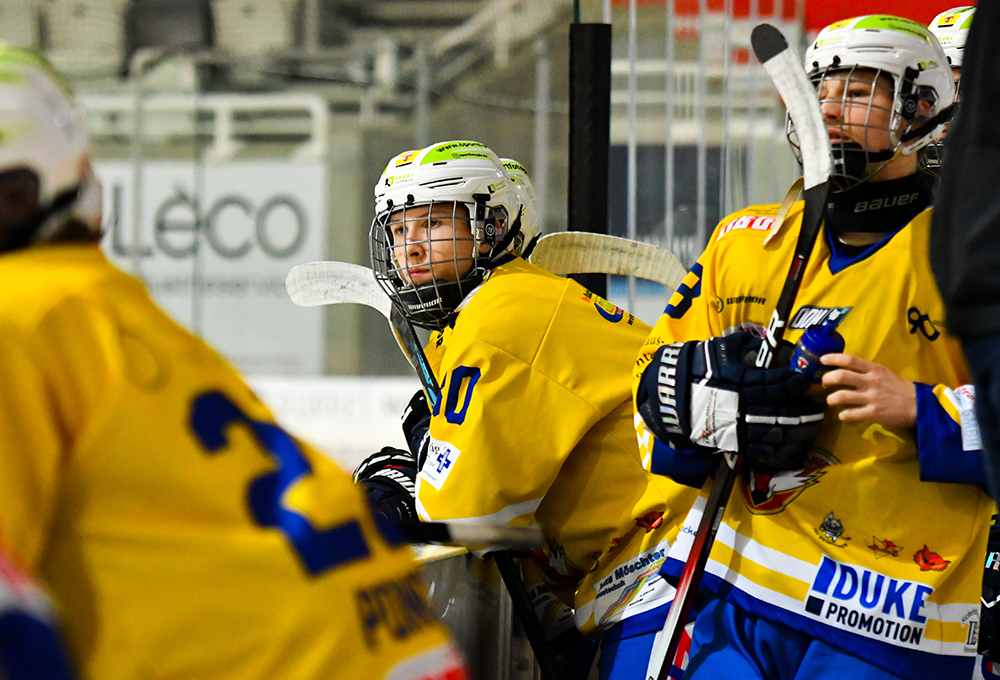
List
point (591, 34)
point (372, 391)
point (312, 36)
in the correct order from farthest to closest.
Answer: point (312, 36) < point (372, 391) < point (591, 34)

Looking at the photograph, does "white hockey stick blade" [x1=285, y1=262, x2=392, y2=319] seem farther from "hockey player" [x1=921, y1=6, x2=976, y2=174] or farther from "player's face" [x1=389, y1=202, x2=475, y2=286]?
"hockey player" [x1=921, y1=6, x2=976, y2=174]

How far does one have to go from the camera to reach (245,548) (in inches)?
31.1

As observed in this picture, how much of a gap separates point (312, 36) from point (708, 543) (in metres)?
7.13

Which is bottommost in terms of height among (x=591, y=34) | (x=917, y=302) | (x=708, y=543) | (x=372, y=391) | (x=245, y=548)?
(x=372, y=391)

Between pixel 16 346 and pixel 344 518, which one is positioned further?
pixel 344 518

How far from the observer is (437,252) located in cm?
187

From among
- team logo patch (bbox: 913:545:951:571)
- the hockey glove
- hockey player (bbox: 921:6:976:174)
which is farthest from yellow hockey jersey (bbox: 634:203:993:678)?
hockey player (bbox: 921:6:976:174)

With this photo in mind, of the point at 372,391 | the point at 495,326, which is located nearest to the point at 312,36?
the point at 372,391

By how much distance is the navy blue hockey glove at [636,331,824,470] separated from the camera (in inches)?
50.8

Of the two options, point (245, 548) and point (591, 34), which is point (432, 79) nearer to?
point (591, 34)

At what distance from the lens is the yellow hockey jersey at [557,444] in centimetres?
156

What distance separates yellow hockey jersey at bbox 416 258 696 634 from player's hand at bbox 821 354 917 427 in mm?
344

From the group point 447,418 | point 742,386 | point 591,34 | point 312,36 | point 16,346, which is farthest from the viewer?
point 312,36

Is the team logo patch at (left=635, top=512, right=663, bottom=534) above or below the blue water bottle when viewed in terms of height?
below
